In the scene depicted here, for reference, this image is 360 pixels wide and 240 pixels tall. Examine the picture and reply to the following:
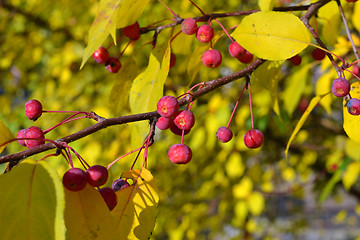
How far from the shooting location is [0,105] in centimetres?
356

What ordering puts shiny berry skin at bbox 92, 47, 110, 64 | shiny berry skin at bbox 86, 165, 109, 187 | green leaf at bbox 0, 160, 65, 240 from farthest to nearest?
shiny berry skin at bbox 92, 47, 110, 64 → shiny berry skin at bbox 86, 165, 109, 187 → green leaf at bbox 0, 160, 65, 240

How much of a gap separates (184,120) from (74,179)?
0.23 m

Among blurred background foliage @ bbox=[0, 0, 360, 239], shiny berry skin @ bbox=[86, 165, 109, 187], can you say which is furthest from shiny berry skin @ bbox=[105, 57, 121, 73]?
blurred background foliage @ bbox=[0, 0, 360, 239]

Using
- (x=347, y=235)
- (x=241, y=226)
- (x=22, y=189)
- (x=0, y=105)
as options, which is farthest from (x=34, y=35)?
(x=347, y=235)

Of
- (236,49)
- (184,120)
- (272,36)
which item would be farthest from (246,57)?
(184,120)

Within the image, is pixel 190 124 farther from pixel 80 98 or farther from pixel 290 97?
pixel 80 98

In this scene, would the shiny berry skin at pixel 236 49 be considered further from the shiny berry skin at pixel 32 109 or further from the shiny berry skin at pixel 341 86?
the shiny berry skin at pixel 32 109

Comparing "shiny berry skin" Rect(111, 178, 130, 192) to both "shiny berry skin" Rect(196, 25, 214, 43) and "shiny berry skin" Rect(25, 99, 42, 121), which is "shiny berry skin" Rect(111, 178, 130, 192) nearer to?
"shiny berry skin" Rect(25, 99, 42, 121)

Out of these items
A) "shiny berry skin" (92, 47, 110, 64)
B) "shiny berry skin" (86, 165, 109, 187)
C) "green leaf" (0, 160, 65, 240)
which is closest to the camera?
"green leaf" (0, 160, 65, 240)

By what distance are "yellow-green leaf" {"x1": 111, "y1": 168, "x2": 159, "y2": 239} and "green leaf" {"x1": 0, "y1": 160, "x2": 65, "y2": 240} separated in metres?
0.15

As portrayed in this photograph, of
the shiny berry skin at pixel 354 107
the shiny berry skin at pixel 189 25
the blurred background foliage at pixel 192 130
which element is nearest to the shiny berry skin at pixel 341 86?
the shiny berry skin at pixel 354 107

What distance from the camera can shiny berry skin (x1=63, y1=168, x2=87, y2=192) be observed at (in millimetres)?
528

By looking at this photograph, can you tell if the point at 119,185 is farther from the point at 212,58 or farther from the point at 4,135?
the point at 212,58

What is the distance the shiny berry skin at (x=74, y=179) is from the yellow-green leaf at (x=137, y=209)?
96mm
